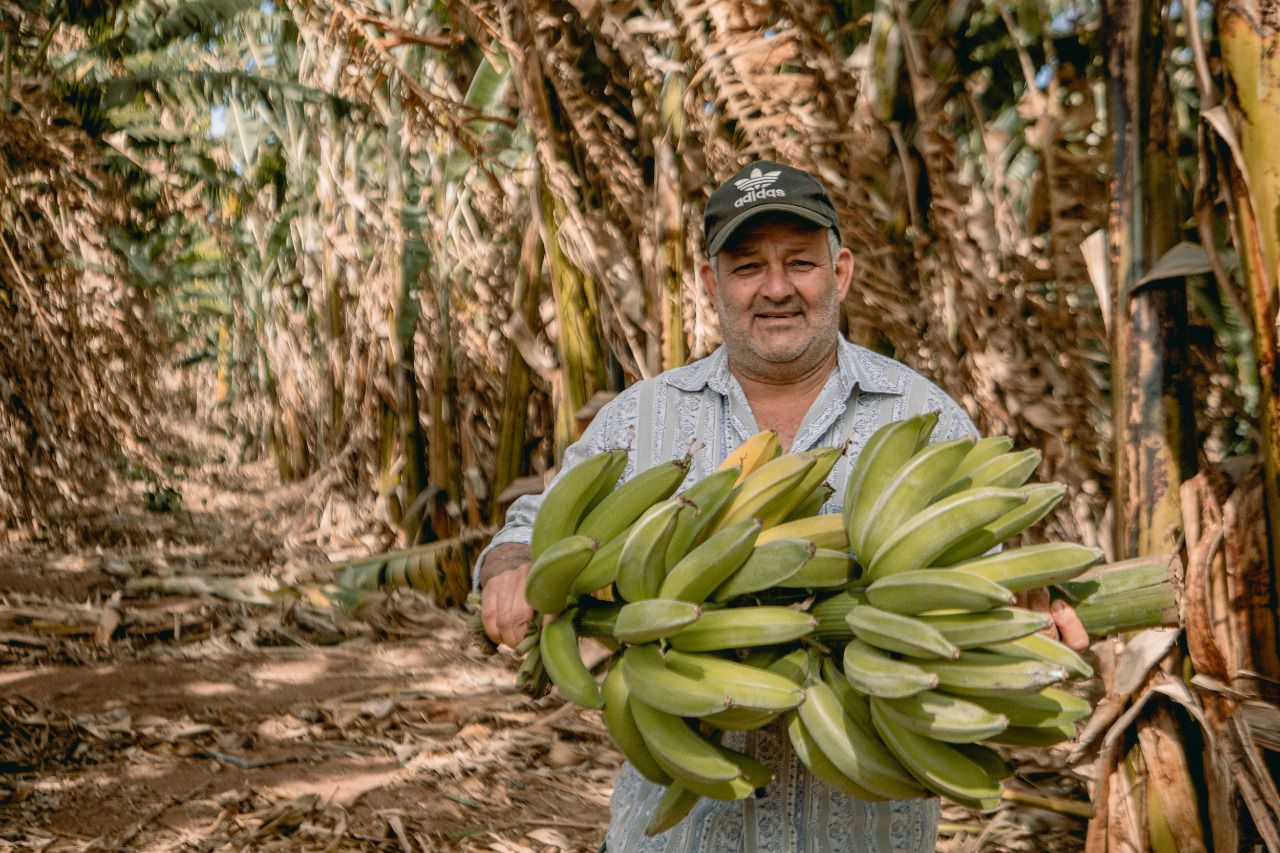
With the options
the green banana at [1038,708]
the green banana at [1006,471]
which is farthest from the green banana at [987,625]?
the green banana at [1006,471]

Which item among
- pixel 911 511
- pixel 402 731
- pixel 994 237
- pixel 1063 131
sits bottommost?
pixel 402 731

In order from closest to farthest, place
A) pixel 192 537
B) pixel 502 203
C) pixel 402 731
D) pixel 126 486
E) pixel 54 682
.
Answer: pixel 402 731 < pixel 54 682 < pixel 502 203 < pixel 192 537 < pixel 126 486

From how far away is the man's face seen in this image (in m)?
2.00

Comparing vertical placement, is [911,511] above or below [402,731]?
above

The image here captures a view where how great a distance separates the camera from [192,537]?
31.3 ft

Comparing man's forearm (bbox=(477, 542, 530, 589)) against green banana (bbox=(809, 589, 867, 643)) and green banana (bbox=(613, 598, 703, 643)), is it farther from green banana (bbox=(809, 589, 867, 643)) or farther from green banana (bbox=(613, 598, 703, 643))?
green banana (bbox=(809, 589, 867, 643))

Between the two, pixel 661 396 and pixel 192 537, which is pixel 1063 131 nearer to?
pixel 661 396

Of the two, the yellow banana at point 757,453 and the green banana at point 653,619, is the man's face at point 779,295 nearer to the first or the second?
the yellow banana at point 757,453

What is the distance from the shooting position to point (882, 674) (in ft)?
4.29

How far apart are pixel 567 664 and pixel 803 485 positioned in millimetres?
425

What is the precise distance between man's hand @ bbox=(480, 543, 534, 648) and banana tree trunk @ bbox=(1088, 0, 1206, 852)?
60.5 inches

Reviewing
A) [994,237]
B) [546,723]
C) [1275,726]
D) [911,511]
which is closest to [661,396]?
[911,511]

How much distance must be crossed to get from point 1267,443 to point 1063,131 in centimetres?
135

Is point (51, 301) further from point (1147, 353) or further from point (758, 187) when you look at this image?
point (1147, 353)
